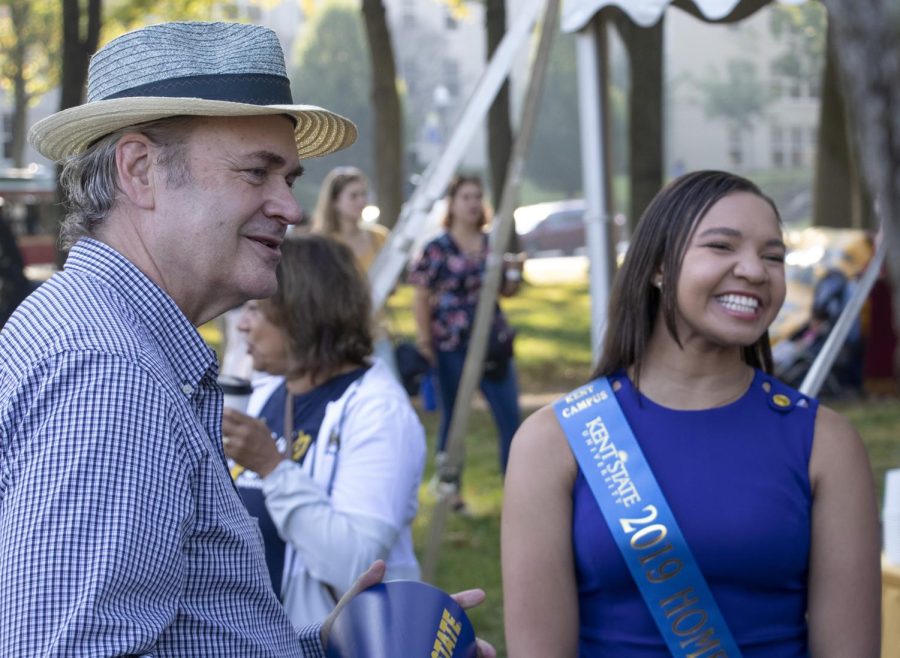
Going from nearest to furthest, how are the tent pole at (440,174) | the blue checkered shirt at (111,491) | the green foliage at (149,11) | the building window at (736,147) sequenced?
the blue checkered shirt at (111,491), the tent pole at (440,174), the green foliage at (149,11), the building window at (736,147)

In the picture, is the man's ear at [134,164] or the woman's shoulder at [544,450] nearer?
the man's ear at [134,164]

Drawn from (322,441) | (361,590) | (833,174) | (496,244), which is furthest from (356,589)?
(833,174)

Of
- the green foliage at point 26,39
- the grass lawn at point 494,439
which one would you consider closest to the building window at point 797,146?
the green foliage at point 26,39

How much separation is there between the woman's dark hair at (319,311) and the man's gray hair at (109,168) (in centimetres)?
139

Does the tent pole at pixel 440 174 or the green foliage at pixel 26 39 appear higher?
the tent pole at pixel 440 174

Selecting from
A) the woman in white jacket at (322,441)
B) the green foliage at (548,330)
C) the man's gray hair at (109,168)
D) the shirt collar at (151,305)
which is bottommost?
the green foliage at (548,330)

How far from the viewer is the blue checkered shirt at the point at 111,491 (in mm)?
1445

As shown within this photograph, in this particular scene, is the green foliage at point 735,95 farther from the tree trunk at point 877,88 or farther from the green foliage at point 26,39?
the tree trunk at point 877,88

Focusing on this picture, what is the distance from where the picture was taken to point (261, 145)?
193 centimetres

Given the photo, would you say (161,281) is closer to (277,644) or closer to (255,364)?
(277,644)

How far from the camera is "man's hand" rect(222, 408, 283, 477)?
3000 millimetres

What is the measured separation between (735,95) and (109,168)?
6436cm

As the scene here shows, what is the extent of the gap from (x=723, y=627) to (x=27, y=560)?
140cm

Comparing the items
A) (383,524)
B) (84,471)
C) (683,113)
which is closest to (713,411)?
(383,524)
